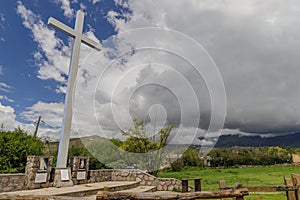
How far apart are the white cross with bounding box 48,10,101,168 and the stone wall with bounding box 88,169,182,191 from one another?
1.99 m

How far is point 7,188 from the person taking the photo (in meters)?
7.33

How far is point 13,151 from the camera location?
35.1 feet

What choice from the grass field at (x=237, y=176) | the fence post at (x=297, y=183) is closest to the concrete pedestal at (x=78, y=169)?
A: the grass field at (x=237, y=176)

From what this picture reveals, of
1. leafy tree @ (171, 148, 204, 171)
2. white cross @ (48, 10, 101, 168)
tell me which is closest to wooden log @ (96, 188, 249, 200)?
white cross @ (48, 10, 101, 168)

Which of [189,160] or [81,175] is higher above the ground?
[189,160]

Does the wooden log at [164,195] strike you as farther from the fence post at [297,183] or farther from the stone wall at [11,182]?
the stone wall at [11,182]

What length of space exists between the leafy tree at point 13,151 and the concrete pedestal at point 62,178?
112 inches

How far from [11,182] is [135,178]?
5720 millimetres

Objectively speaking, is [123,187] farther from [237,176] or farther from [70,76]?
[237,176]

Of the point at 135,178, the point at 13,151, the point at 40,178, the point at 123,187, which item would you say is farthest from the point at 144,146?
the point at 40,178

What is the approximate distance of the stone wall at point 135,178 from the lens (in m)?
11.0

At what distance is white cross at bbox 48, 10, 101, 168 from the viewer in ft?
30.5

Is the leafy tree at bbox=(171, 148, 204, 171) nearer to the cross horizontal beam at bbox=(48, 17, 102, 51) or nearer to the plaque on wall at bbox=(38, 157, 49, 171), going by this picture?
the cross horizontal beam at bbox=(48, 17, 102, 51)

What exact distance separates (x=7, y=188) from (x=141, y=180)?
595 centimetres
